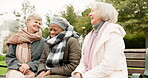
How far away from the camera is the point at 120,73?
2588 mm

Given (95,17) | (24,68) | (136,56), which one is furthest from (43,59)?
(136,56)

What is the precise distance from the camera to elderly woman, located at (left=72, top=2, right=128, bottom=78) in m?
2.54

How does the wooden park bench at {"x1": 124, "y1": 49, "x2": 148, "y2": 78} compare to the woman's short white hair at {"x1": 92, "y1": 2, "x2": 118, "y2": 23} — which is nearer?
the woman's short white hair at {"x1": 92, "y1": 2, "x2": 118, "y2": 23}

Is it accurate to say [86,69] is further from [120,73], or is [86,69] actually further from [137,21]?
A: [137,21]

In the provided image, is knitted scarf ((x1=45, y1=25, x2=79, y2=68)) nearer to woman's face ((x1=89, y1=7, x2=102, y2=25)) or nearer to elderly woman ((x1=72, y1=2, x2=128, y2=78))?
elderly woman ((x1=72, y1=2, x2=128, y2=78))

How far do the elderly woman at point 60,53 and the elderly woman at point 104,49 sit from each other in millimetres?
328

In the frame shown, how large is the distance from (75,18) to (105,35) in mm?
31832

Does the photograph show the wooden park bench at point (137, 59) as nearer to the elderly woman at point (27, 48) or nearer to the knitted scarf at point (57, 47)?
the knitted scarf at point (57, 47)

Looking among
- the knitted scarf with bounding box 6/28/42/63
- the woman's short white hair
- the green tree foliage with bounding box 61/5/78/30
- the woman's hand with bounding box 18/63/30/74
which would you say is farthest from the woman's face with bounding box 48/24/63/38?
the green tree foliage with bounding box 61/5/78/30

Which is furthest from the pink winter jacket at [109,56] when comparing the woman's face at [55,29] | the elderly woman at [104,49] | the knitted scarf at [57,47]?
the woman's face at [55,29]

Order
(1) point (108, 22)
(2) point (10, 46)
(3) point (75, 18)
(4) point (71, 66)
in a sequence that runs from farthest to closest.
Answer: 1. (3) point (75, 18)
2. (2) point (10, 46)
3. (4) point (71, 66)
4. (1) point (108, 22)

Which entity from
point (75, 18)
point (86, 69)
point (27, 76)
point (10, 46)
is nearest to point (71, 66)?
point (86, 69)

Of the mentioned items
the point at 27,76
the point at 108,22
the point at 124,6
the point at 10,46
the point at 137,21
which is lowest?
the point at 27,76

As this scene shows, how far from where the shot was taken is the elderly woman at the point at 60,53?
3.15 meters
